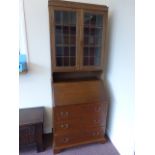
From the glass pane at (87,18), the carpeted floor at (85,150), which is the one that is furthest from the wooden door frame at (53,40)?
the carpeted floor at (85,150)

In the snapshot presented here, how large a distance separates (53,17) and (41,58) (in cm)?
63

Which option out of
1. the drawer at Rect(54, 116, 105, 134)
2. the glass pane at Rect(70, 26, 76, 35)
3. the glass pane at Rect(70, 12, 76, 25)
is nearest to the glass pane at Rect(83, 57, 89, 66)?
the glass pane at Rect(70, 26, 76, 35)

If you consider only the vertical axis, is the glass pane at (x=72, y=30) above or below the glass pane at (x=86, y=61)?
above

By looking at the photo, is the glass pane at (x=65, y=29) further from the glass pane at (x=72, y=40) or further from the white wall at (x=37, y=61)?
the white wall at (x=37, y=61)

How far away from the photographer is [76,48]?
6.38ft

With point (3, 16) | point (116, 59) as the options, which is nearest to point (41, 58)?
point (116, 59)

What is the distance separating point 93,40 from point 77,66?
427 millimetres

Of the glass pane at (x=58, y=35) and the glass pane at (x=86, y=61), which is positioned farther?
the glass pane at (x=86, y=61)

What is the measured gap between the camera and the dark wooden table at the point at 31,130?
6.08 ft

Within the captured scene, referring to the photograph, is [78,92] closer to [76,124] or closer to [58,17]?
[76,124]

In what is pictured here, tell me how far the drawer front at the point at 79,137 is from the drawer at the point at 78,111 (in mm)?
227

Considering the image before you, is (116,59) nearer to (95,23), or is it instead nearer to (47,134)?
(95,23)

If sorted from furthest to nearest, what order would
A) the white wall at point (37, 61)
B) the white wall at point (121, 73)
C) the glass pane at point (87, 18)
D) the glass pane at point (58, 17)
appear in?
the white wall at point (37, 61) < the glass pane at point (87, 18) < the glass pane at point (58, 17) < the white wall at point (121, 73)

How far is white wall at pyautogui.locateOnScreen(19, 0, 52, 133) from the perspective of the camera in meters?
2.00
